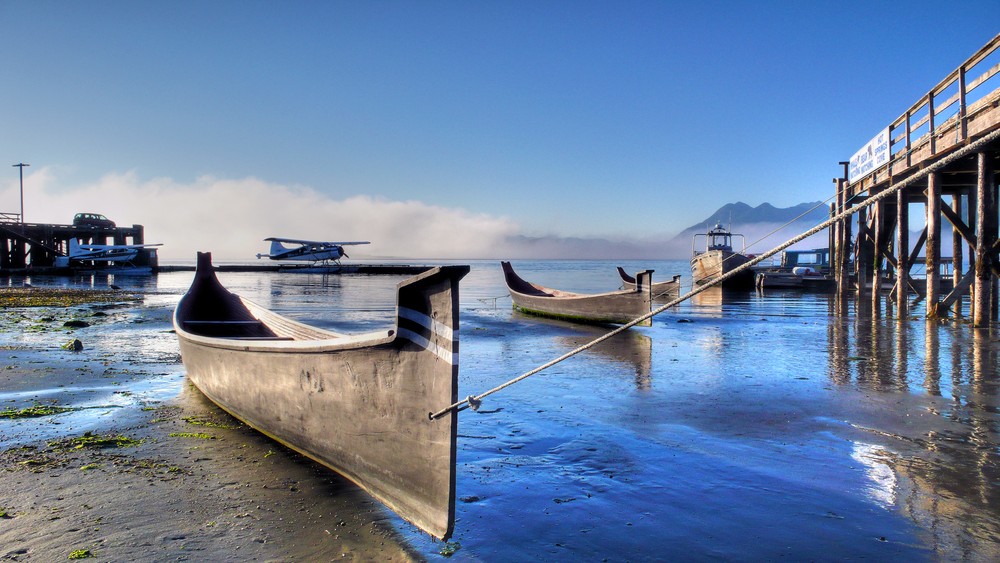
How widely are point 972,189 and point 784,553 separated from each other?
1979 centimetres

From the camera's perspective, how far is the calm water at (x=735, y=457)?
12.0 ft

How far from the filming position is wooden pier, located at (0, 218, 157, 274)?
50.9 metres

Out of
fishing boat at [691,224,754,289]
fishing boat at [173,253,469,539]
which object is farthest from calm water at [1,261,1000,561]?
fishing boat at [691,224,754,289]

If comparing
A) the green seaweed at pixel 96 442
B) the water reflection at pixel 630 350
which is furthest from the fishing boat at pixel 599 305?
the green seaweed at pixel 96 442

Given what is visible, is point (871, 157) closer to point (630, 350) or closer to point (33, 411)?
point (630, 350)

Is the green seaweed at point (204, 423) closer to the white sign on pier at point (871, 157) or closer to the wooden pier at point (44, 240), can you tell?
the white sign on pier at point (871, 157)

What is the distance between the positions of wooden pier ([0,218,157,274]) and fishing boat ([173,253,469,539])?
2196 inches

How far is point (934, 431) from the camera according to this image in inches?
227

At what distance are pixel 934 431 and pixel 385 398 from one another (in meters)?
5.55

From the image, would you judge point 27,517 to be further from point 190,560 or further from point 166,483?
point 190,560

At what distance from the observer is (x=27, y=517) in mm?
3920

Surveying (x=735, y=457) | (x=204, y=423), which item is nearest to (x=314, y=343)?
(x=204, y=423)

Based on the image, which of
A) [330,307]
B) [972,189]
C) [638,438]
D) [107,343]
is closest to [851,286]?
[972,189]

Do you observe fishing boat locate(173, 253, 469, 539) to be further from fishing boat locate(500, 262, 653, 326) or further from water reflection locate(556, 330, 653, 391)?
fishing boat locate(500, 262, 653, 326)
